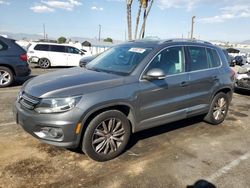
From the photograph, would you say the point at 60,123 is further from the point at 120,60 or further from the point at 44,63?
the point at 44,63

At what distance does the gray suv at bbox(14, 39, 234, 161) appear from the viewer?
12.0ft

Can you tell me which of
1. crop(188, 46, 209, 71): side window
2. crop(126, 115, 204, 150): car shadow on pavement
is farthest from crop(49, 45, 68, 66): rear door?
crop(188, 46, 209, 71): side window

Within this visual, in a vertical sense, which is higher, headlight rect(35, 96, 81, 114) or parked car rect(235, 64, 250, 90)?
headlight rect(35, 96, 81, 114)

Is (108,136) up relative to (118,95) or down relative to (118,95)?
down

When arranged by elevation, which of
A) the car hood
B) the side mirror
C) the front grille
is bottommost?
the front grille

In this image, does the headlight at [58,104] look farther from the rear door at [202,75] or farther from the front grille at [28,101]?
the rear door at [202,75]

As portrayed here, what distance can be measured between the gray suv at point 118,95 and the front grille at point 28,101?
13mm

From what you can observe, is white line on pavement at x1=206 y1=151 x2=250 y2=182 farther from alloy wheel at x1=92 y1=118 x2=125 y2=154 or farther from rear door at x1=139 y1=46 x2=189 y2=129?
alloy wheel at x1=92 y1=118 x2=125 y2=154

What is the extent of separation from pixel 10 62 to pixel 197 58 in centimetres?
633

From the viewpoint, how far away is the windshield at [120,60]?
448cm

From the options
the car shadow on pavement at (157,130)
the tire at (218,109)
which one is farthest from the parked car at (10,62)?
the tire at (218,109)

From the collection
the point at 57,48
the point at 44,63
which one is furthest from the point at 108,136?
the point at 57,48

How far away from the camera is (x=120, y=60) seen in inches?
190

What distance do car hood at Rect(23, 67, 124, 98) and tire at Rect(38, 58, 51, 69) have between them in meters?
13.0
